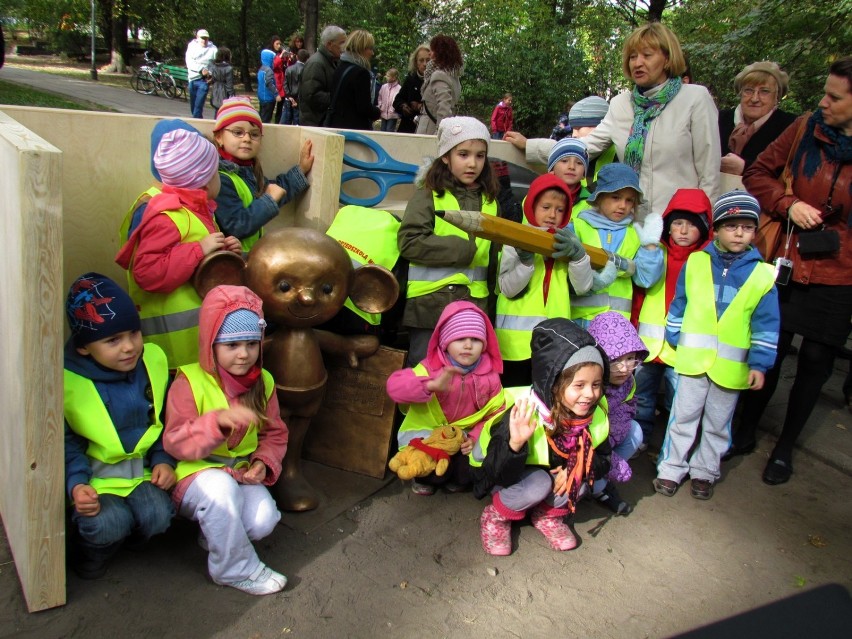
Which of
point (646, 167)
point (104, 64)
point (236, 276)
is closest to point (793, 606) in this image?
point (646, 167)

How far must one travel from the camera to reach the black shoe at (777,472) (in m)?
4.00

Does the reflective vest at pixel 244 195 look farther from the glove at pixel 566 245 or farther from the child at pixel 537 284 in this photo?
the glove at pixel 566 245

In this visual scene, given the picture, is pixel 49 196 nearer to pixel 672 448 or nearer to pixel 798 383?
pixel 672 448

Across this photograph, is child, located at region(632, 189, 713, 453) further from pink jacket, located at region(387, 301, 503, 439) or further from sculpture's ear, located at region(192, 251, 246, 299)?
sculpture's ear, located at region(192, 251, 246, 299)

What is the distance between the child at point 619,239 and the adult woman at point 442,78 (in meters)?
3.66

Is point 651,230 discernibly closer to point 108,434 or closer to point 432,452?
point 432,452

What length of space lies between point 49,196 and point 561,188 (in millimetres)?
2367

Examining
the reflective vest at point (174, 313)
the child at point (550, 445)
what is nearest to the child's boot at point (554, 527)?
the child at point (550, 445)

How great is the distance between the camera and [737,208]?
357cm

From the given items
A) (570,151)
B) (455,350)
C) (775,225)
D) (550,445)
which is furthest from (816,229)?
(455,350)

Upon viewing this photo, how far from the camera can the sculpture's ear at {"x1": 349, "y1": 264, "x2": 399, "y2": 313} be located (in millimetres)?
3275

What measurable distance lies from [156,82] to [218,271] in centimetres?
1992

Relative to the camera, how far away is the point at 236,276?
3.01 metres

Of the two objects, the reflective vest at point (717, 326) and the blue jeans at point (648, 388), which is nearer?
the reflective vest at point (717, 326)
